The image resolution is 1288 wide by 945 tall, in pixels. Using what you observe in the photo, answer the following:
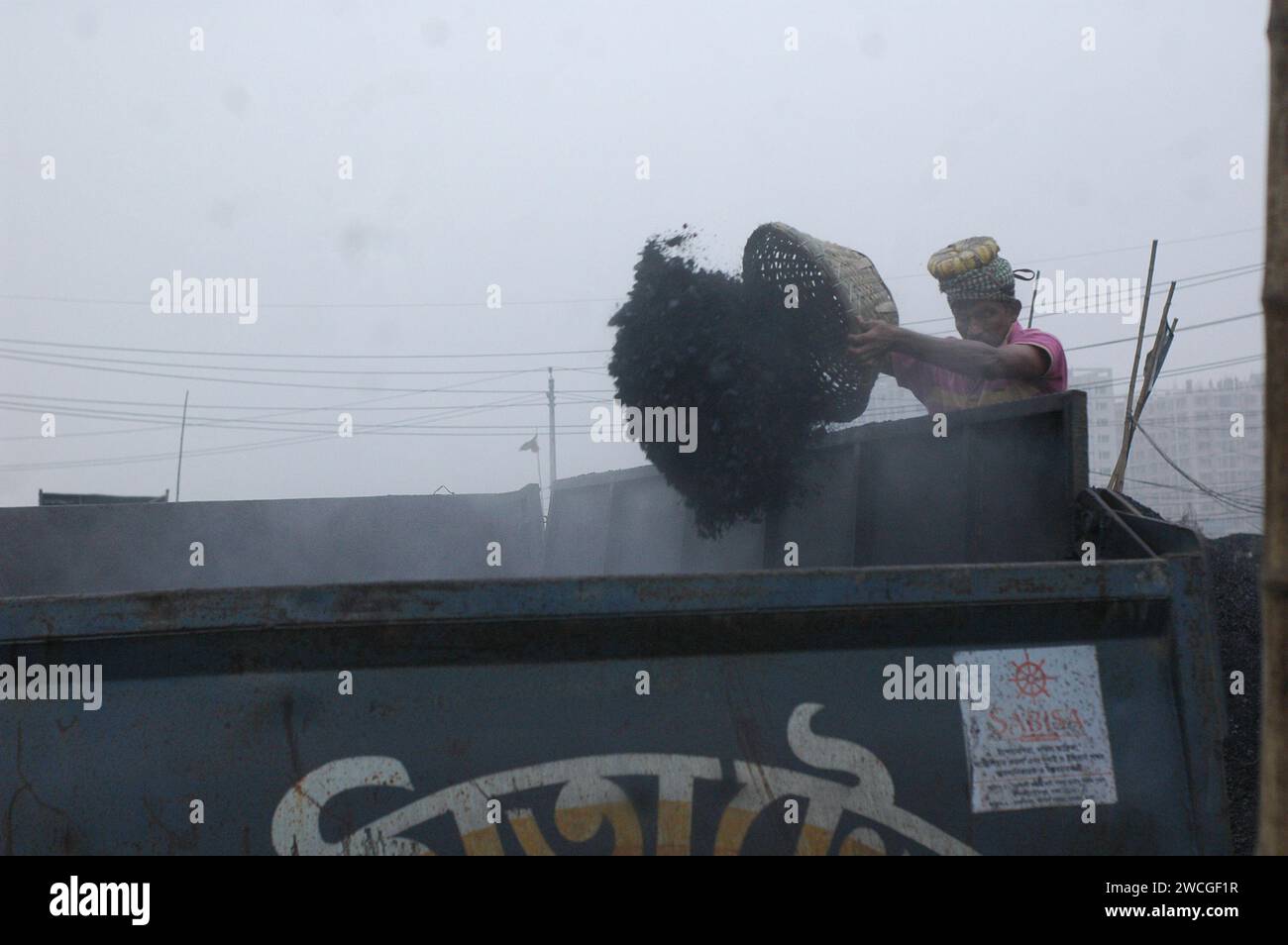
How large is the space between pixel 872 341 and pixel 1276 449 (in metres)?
1.95

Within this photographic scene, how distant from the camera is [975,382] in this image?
322 centimetres

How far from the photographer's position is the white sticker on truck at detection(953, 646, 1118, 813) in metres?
2.12

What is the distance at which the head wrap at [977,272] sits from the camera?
3.32 metres

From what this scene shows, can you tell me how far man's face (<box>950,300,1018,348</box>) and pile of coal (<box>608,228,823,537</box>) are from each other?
48 centimetres

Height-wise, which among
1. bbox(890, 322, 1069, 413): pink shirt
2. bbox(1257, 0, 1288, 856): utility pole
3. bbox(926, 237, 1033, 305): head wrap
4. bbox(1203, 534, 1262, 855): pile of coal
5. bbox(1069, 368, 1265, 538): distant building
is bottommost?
bbox(1203, 534, 1262, 855): pile of coal

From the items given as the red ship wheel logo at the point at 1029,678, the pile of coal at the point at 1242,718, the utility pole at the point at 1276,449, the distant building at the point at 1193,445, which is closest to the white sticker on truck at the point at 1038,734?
the red ship wheel logo at the point at 1029,678

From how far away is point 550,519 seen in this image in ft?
16.5

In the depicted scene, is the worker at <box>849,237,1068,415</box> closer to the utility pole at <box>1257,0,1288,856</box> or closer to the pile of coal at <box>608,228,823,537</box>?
the pile of coal at <box>608,228,823,537</box>

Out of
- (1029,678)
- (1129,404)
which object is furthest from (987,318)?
(1129,404)

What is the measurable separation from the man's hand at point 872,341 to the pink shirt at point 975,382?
9 cm

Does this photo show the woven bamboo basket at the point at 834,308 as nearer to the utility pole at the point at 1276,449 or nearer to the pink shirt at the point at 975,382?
the pink shirt at the point at 975,382

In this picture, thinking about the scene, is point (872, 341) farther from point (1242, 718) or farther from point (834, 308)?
point (1242, 718)

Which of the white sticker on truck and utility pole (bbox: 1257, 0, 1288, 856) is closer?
utility pole (bbox: 1257, 0, 1288, 856)

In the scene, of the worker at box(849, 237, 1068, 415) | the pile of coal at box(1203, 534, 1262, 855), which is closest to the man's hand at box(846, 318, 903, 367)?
the worker at box(849, 237, 1068, 415)
